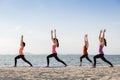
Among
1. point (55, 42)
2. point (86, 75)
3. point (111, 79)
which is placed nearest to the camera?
point (111, 79)

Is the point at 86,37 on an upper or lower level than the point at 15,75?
upper

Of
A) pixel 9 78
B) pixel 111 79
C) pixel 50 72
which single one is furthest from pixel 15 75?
pixel 111 79

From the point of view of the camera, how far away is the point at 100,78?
16.1m

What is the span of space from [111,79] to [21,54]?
7.55 meters

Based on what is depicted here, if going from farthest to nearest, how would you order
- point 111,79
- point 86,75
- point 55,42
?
point 55,42
point 86,75
point 111,79

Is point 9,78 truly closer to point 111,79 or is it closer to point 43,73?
point 43,73

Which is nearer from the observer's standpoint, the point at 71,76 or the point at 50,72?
the point at 71,76

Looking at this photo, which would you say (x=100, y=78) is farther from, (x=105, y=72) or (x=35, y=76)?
(x=35, y=76)

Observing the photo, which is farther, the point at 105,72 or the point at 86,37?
the point at 86,37

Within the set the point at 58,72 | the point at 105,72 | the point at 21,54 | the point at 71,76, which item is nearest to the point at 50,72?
the point at 58,72

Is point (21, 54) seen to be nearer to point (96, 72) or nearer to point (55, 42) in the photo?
point (55, 42)

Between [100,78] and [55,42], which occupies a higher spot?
[55,42]

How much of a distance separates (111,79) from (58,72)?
10.3 ft

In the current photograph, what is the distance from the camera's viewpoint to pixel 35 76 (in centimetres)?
1656
